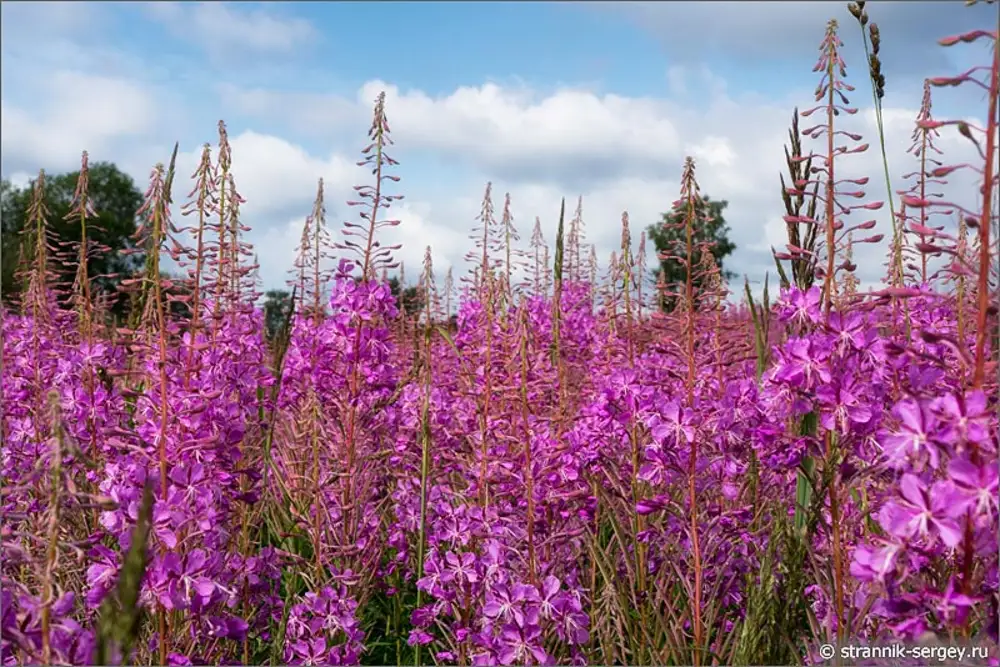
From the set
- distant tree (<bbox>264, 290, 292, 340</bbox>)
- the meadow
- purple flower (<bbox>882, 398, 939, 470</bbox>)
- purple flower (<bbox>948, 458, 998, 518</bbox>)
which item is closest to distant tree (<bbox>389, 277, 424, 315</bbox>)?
distant tree (<bbox>264, 290, 292, 340</bbox>)

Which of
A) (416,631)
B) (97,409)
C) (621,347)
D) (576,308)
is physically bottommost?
(416,631)

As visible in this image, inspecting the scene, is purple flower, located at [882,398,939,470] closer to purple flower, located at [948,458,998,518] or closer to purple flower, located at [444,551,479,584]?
purple flower, located at [948,458,998,518]

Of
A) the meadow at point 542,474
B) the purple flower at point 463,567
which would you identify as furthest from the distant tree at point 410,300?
the purple flower at point 463,567

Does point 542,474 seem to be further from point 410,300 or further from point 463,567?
point 410,300

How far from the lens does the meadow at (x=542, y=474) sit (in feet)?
6.51

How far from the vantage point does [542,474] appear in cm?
352

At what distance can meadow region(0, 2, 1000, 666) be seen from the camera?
1.99 meters

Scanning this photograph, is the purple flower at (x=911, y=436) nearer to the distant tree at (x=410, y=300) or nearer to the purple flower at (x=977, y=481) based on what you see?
the purple flower at (x=977, y=481)

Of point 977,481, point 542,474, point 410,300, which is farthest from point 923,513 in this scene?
point 410,300

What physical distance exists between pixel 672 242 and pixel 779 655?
1484mm

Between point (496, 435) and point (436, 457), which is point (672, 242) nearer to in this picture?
point (496, 435)

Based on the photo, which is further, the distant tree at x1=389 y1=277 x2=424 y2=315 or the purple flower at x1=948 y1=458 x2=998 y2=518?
the distant tree at x1=389 y1=277 x2=424 y2=315

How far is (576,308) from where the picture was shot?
929cm

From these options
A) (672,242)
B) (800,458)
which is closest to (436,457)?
(672,242)
